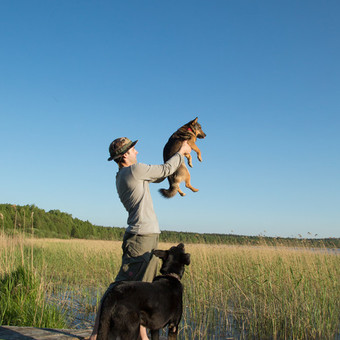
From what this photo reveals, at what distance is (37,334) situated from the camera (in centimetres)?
367

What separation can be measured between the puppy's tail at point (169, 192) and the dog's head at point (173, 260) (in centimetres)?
162

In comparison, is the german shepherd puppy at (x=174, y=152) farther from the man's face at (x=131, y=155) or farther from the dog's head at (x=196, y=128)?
the man's face at (x=131, y=155)

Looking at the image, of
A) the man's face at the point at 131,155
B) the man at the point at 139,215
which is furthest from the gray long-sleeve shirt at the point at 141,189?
the man's face at the point at 131,155

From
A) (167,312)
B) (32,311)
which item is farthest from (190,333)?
(167,312)

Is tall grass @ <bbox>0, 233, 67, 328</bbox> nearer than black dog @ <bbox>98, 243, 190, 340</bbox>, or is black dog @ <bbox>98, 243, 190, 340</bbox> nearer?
black dog @ <bbox>98, 243, 190, 340</bbox>

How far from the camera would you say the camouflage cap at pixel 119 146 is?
3.24m

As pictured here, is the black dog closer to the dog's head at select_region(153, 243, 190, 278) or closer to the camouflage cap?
the dog's head at select_region(153, 243, 190, 278)

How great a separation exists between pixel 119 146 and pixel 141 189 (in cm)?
49

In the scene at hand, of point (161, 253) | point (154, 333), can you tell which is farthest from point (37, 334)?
point (161, 253)

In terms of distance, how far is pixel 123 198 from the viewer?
329 centimetres

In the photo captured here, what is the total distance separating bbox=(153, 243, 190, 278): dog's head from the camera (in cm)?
298

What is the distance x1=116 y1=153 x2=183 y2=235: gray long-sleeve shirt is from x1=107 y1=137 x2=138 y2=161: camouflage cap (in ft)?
0.56

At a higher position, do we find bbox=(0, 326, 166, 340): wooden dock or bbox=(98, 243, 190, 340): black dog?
bbox=(98, 243, 190, 340): black dog

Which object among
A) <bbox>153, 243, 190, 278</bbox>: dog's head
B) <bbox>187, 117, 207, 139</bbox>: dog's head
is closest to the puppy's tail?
<bbox>187, 117, 207, 139</bbox>: dog's head
